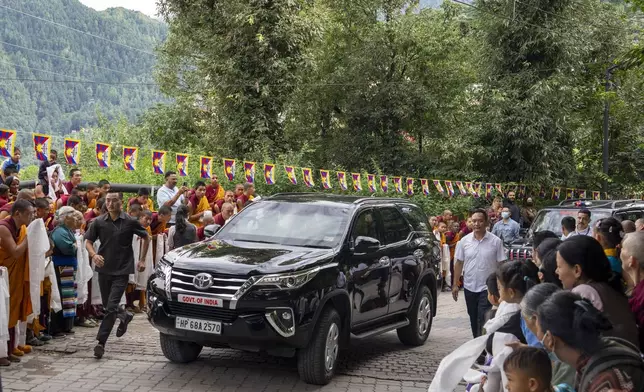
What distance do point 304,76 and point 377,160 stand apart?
17.3 ft

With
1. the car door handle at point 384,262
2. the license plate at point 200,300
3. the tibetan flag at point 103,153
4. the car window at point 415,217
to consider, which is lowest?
the license plate at point 200,300

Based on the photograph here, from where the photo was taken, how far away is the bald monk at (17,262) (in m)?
8.85

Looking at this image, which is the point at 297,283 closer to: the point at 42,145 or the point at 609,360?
the point at 609,360

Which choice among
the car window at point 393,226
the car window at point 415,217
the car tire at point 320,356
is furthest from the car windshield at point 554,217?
the car tire at point 320,356

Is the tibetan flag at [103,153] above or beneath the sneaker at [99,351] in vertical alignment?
above

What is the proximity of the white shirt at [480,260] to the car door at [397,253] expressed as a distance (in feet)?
3.48

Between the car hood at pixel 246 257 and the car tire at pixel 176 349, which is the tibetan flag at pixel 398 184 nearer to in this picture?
the car hood at pixel 246 257

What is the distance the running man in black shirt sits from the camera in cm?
960

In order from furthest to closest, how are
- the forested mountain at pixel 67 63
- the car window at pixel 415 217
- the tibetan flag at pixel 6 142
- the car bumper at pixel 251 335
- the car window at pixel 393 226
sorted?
the forested mountain at pixel 67 63 → the tibetan flag at pixel 6 142 → the car window at pixel 415 217 → the car window at pixel 393 226 → the car bumper at pixel 251 335

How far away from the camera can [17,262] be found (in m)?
9.34

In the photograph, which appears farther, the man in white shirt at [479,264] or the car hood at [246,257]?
the man in white shirt at [479,264]

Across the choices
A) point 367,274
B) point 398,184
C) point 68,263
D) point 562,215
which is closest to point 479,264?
point 367,274

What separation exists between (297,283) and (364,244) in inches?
54.3

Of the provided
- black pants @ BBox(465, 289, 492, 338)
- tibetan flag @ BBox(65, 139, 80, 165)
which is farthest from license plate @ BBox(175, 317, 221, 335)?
tibetan flag @ BBox(65, 139, 80, 165)
